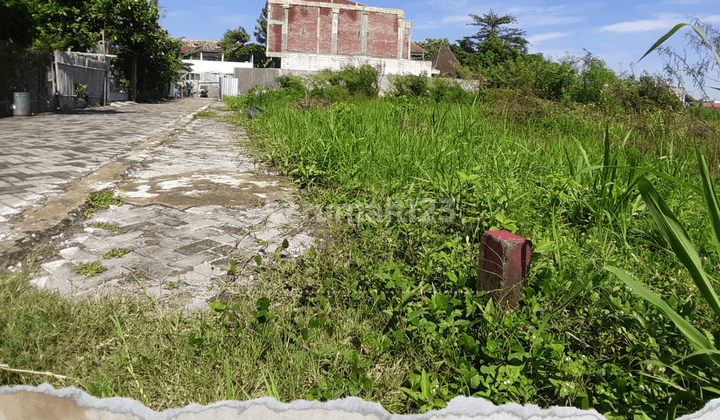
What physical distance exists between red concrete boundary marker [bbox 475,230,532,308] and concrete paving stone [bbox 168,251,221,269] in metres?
1.63

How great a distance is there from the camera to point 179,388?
1585 millimetres

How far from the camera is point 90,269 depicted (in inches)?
99.3

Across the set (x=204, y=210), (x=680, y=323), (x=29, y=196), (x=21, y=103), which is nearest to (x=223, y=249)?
(x=204, y=210)

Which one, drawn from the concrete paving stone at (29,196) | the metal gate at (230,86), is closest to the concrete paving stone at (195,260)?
the concrete paving stone at (29,196)

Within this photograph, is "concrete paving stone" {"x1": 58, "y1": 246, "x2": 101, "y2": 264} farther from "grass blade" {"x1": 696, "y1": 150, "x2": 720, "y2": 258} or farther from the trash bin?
the trash bin

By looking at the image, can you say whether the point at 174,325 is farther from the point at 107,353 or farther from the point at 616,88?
the point at 616,88

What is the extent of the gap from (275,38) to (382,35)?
8726 millimetres

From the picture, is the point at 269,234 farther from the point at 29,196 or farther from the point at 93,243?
the point at 29,196

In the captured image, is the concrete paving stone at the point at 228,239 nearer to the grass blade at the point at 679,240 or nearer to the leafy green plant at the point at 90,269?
the leafy green plant at the point at 90,269

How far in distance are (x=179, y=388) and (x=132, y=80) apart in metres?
24.4

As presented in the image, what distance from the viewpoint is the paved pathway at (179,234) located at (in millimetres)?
2409

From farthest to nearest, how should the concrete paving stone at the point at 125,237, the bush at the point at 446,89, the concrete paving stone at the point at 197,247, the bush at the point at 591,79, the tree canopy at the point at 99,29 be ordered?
the bush at the point at 446,89, the tree canopy at the point at 99,29, the bush at the point at 591,79, the concrete paving stone at the point at 125,237, the concrete paving stone at the point at 197,247

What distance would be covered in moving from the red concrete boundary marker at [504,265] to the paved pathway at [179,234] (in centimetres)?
121

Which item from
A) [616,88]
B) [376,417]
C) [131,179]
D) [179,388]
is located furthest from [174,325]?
[616,88]
